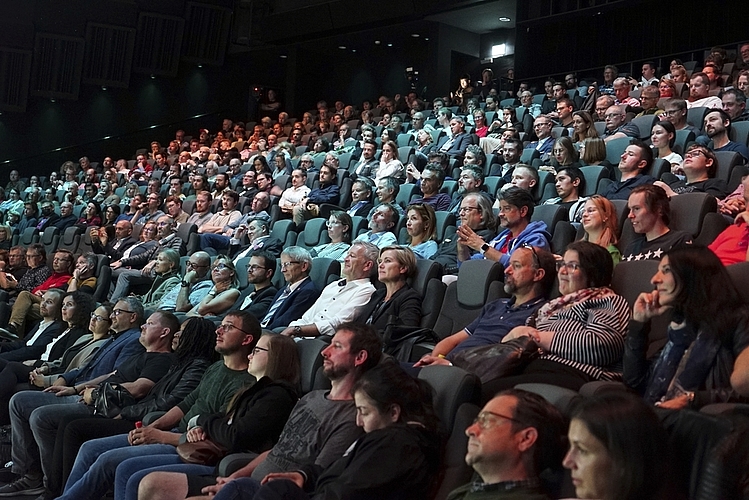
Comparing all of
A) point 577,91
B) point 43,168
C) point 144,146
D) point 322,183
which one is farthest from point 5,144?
point 577,91

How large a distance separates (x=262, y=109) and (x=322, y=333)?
9.70 metres

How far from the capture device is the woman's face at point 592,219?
2.72 meters

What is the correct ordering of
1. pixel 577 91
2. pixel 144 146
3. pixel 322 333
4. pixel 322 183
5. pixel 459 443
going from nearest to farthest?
1. pixel 459 443
2. pixel 322 333
3. pixel 322 183
4. pixel 577 91
5. pixel 144 146

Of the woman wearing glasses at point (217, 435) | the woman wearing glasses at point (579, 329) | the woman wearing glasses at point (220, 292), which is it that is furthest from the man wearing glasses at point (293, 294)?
the woman wearing glasses at point (579, 329)

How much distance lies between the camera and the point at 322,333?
3.17 meters

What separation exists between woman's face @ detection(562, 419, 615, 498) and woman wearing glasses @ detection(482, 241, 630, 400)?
53 centimetres

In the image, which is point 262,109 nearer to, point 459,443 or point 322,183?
point 322,183

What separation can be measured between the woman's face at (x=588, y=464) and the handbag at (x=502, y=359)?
67 centimetres

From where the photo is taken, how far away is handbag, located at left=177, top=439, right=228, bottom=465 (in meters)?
2.38

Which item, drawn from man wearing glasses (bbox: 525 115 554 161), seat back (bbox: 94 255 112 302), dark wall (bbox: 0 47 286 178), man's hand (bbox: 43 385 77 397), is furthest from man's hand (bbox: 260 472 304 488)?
dark wall (bbox: 0 47 286 178)

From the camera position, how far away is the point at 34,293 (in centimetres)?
504

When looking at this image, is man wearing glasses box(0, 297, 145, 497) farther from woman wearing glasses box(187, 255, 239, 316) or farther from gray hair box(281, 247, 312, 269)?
gray hair box(281, 247, 312, 269)

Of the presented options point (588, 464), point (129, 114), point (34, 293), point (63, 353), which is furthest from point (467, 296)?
point (129, 114)

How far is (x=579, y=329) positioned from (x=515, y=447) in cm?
66
